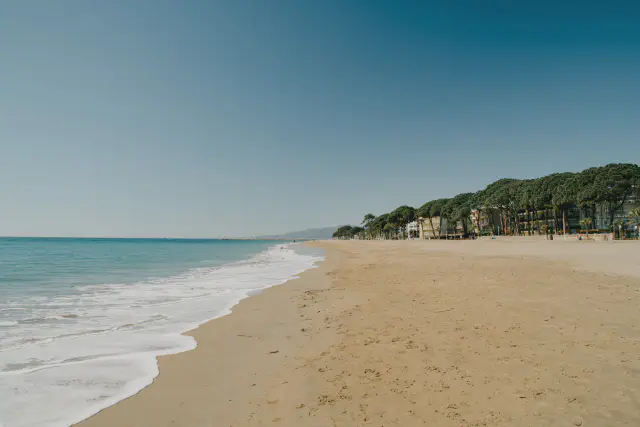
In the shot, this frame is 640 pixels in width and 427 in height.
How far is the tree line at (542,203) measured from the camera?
211ft

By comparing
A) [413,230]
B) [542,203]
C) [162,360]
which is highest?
[542,203]

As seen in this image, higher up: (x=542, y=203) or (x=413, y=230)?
(x=542, y=203)

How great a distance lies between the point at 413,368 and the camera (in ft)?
16.3

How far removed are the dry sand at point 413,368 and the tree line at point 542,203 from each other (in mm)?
72364

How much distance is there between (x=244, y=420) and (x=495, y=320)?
599 cm

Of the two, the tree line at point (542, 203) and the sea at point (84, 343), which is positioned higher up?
the tree line at point (542, 203)

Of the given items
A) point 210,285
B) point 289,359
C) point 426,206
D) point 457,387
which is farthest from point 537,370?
point 426,206

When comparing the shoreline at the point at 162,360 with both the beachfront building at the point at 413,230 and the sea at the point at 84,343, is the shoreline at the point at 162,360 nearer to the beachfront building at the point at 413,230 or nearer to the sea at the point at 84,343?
the sea at the point at 84,343

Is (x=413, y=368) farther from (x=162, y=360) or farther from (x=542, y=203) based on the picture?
(x=542, y=203)

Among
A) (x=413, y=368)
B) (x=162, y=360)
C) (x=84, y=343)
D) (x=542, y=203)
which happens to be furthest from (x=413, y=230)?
(x=162, y=360)

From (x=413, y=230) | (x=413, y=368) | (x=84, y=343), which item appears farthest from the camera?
(x=413, y=230)

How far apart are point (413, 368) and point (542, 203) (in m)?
91.9

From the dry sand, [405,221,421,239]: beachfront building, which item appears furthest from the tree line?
the dry sand

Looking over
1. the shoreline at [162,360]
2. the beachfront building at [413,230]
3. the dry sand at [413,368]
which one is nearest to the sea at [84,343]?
the shoreline at [162,360]
